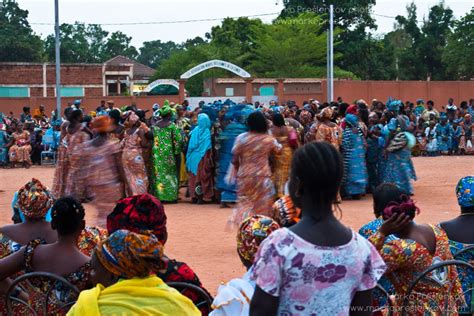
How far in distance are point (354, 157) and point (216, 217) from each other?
2.88m

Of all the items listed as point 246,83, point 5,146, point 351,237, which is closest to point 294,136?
point 351,237

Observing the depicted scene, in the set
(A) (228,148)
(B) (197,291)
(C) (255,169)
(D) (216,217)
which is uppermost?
(A) (228,148)

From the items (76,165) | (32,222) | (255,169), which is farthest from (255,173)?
(32,222)

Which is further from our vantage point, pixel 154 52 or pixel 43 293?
pixel 154 52

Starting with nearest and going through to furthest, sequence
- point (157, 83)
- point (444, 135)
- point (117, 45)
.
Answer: point (444, 135) → point (157, 83) → point (117, 45)

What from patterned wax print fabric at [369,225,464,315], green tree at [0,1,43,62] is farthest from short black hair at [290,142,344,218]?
green tree at [0,1,43,62]

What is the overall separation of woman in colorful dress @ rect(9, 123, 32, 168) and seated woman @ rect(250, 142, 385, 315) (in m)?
21.0

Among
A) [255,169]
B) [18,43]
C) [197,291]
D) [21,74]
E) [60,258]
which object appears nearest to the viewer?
[197,291]

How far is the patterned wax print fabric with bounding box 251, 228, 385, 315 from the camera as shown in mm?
3037

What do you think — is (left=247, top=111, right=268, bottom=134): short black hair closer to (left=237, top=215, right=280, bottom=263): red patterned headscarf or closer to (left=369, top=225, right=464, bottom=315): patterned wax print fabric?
(left=369, top=225, right=464, bottom=315): patterned wax print fabric

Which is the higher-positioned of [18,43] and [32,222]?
[18,43]

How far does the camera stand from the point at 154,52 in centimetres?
11906

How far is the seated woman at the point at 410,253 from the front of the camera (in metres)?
4.59

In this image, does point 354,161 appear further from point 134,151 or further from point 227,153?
point 134,151
